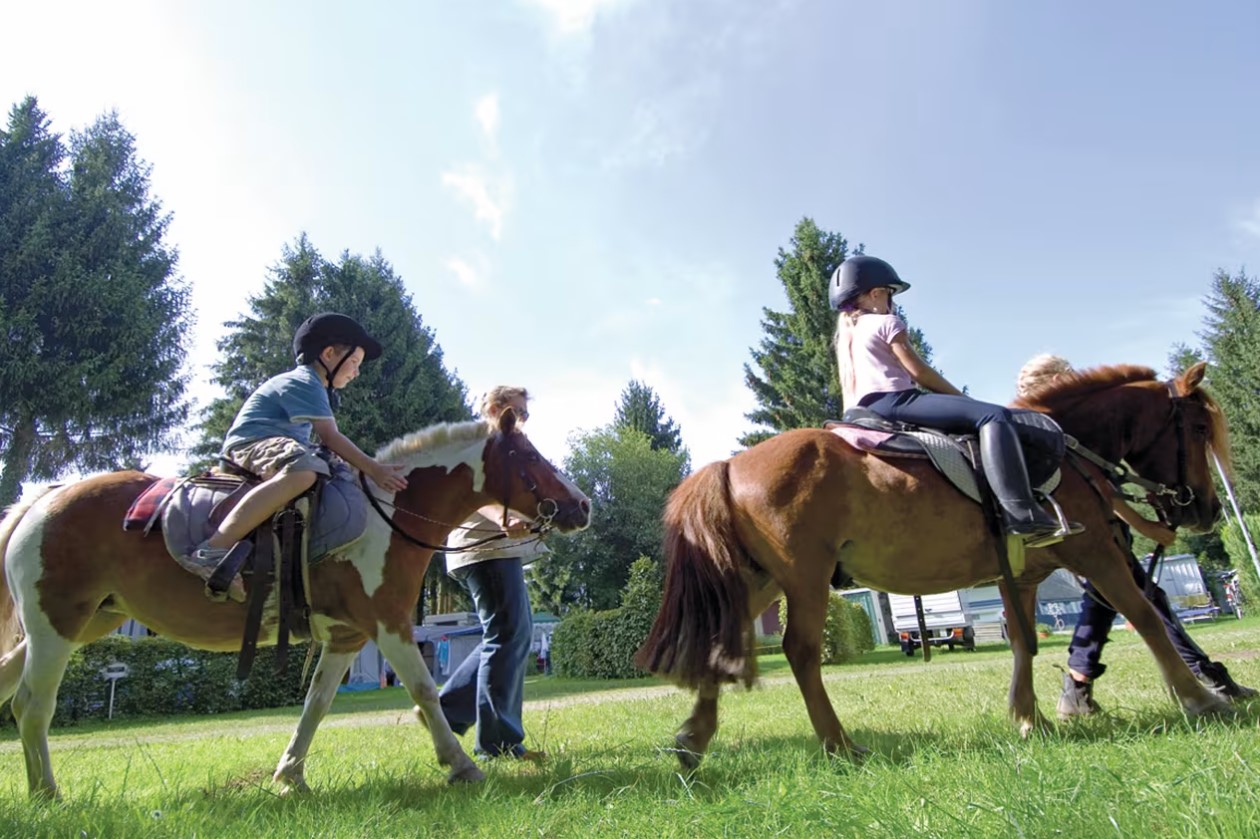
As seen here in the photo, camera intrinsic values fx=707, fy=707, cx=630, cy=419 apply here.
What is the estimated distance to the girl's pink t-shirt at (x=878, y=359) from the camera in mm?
4344

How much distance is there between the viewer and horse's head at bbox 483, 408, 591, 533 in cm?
469

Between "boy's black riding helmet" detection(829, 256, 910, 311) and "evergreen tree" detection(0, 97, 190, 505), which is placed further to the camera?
"evergreen tree" detection(0, 97, 190, 505)

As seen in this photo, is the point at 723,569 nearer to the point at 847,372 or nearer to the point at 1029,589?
the point at 847,372

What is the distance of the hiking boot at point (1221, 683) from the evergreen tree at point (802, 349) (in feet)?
102

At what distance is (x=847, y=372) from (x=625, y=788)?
116 inches

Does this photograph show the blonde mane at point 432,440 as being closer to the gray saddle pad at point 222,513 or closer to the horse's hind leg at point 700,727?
the gray saddle pad at point 222,513

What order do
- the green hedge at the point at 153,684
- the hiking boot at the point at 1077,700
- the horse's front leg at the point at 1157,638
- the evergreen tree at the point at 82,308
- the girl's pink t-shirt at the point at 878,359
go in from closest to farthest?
the horse's front leg at the point at 1157,638, the girl's pink t-shirt at the point at 878,359, the hiking boot at the point at 1077,700, the green hedge at the point at 153,684, the evergreen tree at the point at 82,308

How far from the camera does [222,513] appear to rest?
3979mm

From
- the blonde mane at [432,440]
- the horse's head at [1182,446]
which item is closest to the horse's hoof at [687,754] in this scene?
the blonde mane at [432,440]

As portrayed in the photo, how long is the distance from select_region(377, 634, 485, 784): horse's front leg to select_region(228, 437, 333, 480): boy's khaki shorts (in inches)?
41.1

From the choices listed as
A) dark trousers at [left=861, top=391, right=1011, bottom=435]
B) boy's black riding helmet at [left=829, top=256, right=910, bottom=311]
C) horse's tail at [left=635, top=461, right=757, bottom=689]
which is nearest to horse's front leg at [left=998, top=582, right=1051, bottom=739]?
dark trousers at [left=861, top=391, right=1011, bottom=435]

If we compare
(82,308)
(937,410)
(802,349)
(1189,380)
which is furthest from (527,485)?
(802,349)

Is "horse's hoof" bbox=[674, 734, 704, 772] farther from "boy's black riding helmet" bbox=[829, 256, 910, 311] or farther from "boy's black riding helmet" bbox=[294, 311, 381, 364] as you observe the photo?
"boy's black riding helmet" bbox=[294, 311, 381, 364]

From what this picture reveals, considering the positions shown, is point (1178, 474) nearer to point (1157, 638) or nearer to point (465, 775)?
point (1157, 638)
